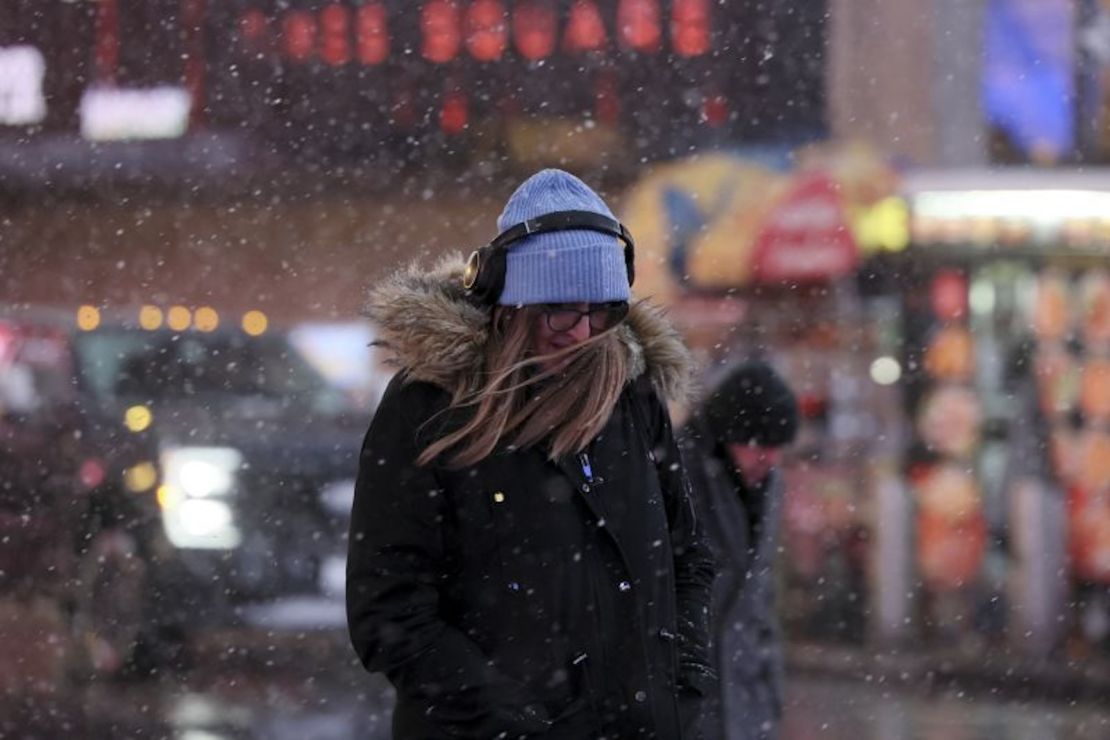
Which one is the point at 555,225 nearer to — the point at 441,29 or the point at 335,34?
the point at 441,29

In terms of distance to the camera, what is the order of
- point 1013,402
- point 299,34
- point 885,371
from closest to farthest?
point 1013,402
point 885,371
point 299,34

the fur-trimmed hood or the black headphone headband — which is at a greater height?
the black headphone headband

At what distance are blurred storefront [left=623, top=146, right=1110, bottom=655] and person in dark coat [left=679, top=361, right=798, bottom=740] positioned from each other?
5.02 m

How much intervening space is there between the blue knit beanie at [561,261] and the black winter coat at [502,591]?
0.74 ft

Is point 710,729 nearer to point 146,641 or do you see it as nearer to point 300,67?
point 146,641

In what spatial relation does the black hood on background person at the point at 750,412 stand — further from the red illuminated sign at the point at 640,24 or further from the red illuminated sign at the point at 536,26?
the red illuminated sign at the point at 536,26

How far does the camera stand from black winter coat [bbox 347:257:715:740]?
2.63 metres

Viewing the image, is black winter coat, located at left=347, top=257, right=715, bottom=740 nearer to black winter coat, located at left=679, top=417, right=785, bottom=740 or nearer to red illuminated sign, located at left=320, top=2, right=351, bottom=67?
black winter coat, located at left=679, top=417, right=785, bottom=740

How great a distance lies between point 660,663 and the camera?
8.96 ft

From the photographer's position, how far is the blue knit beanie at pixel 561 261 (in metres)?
2.74

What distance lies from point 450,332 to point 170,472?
20.7 feet

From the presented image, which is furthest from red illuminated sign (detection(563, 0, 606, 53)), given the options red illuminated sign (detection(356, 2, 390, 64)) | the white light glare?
the white light glare

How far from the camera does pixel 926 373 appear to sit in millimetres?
9828

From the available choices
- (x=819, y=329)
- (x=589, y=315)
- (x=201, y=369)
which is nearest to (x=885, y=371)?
(x=819, y=329)
